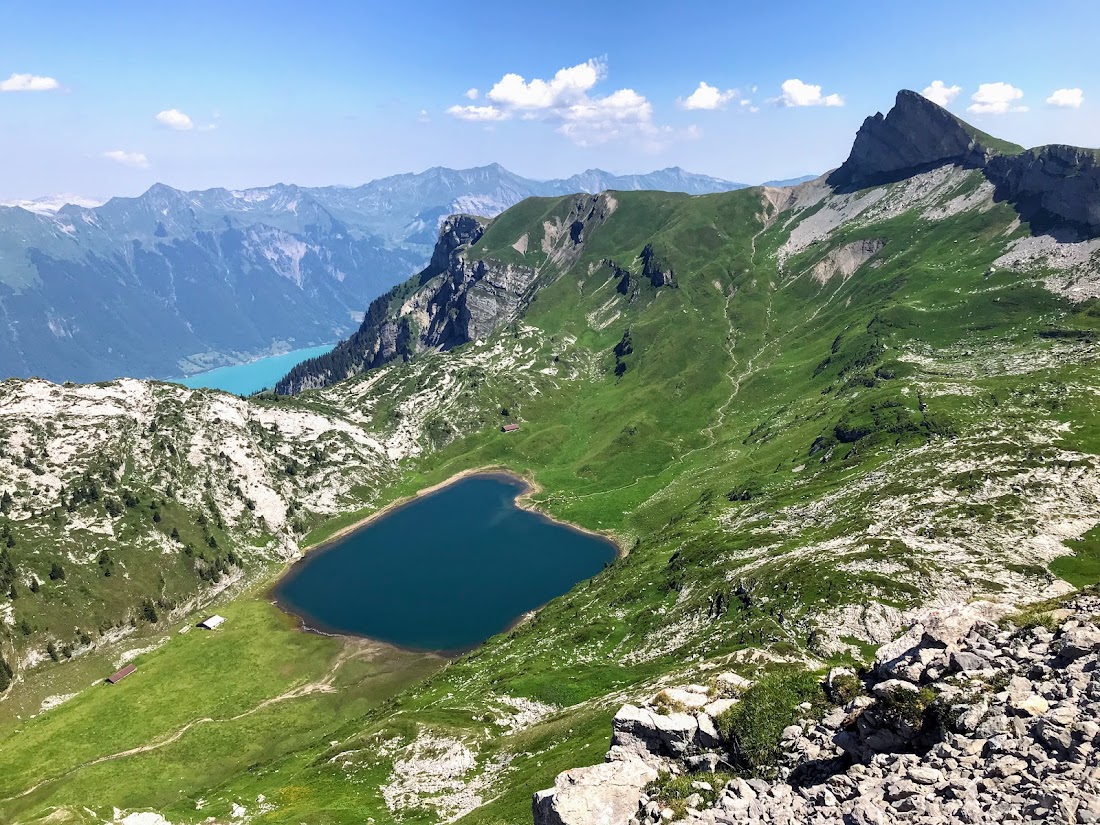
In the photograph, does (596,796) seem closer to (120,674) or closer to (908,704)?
(908,704)

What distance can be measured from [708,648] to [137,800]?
9516 cm

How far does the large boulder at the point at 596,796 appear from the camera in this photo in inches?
1281

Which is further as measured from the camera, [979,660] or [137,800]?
[137,800]

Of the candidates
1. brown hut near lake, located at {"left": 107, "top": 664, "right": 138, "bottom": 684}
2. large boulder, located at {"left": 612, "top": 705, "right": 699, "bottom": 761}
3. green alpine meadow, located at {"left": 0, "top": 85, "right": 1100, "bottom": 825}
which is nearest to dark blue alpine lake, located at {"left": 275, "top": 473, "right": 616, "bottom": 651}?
green alpine meadow, located at {"left": 0, "top": 85, "right": 1100, "bottom": 825}

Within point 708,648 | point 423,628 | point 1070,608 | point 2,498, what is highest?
point 1070,608

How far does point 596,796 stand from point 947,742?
1773 centimetres

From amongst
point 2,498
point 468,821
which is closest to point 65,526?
point 2,498

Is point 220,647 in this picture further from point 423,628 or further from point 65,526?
point 65,526

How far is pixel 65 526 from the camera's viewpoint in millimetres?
177250

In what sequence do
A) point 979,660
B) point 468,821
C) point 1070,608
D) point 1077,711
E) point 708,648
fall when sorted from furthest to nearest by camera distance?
point 708,648 → point 468,821 → point 1070,608 → point 979,660 → point 1077,711

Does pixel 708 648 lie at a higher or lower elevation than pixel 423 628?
higher

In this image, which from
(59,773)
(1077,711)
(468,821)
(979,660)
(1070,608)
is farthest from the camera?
(59,773)

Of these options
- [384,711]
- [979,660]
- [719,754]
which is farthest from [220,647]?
[979,660]

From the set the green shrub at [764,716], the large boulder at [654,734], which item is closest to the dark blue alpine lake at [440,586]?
the large boulder at [654,734]
